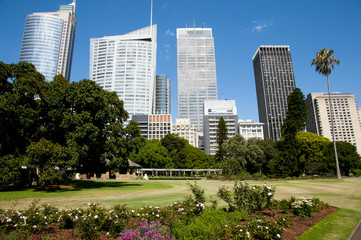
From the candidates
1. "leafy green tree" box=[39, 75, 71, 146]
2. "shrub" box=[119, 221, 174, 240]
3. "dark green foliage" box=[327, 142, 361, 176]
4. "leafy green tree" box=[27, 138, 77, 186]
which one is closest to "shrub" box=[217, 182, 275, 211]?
"shrub" box=[119, 221, 174, 240]

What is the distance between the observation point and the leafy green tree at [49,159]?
15.1m

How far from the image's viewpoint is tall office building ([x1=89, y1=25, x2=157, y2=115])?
161 metres

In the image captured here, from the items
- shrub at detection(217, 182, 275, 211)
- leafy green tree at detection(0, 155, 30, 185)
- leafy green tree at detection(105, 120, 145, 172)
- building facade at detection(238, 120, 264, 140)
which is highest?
building facade at detection(238, 120, 264, 140)

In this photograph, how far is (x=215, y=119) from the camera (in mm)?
138125

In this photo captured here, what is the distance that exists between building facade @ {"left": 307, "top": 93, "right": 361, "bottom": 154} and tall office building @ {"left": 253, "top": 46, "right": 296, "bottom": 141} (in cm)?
2033

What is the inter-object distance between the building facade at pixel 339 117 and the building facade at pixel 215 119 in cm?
5965

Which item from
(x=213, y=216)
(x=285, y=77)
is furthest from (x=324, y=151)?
(x=285, y=77)

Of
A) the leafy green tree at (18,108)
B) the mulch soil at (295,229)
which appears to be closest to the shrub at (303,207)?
the mulch soil at (295,229)

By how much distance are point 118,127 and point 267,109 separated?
160160mm

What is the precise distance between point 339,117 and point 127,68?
164 meters

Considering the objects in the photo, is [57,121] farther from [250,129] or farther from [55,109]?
[250,129]

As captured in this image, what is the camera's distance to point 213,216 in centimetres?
664

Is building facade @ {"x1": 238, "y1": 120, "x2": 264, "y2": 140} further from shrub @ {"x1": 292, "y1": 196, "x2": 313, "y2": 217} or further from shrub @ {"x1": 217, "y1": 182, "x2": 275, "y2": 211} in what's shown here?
shrub @ {"x1": 217, "y1": 182, "x2": 275, "y2": 211}

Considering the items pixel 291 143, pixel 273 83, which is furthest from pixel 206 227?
pixel 273 83
